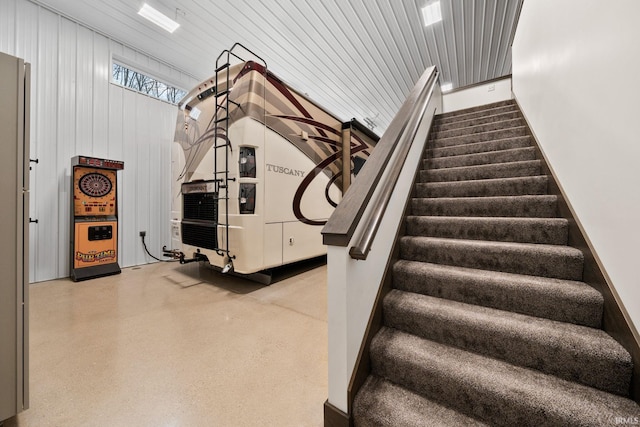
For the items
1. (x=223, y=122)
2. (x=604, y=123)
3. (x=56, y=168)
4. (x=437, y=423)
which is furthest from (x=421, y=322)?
(x=56, y=168)

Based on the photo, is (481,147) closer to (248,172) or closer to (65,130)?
(248,172)

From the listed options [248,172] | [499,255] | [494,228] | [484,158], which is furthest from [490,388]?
[248,172]

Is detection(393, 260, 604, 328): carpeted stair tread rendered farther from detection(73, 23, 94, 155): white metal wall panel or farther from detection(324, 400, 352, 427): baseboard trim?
detection(73, 23, 94, 155): white metal wall panel

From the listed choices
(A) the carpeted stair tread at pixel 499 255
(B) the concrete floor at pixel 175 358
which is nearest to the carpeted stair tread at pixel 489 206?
(A) the carpeted stair tread at pixel 499 255

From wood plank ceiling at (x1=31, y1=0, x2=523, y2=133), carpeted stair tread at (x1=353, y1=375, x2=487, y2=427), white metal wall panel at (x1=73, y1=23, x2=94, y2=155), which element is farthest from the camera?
white metal wall panel at (x1=73, y1=23, x2=94, y2=155)

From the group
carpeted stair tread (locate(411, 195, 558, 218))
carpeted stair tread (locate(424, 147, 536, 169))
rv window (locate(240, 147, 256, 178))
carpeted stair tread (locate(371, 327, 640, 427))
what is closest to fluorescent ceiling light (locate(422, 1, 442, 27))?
carpeted stair tread (locate(424, 147, 536, 169))

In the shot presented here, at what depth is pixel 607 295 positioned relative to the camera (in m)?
1.13

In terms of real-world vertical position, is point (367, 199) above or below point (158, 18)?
below

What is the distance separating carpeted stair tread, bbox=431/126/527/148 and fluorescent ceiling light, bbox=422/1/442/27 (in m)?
2.29

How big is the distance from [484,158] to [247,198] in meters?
2.67

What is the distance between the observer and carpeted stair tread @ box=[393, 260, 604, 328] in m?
1.20

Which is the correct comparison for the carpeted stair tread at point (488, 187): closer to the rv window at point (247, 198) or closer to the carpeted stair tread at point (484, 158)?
the carpeted stair tread at point (484, 158)

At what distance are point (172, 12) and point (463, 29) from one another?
4.82 m

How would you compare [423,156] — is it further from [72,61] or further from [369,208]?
[72,61]
